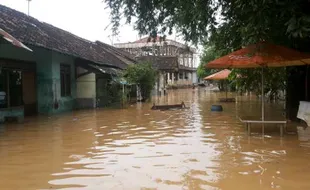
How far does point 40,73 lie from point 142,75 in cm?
944

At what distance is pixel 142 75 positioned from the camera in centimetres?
2680

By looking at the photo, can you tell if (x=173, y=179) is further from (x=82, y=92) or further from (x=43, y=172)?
(x=82, y=92)

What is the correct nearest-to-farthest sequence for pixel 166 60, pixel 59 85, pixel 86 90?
pixel 59 85
pixel 86 90
pixel 166 60

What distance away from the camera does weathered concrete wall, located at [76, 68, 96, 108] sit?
889 inches

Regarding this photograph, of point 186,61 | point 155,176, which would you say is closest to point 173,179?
point 155,176

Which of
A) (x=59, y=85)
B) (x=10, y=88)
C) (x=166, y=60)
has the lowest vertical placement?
(x=10, y=88)

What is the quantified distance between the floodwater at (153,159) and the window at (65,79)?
835 centimetres

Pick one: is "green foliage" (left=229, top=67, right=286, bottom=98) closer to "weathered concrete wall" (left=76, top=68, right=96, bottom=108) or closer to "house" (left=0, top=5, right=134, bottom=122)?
"house" (left=0, top=5, right=134, bottom=122)

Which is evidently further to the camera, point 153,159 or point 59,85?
point 59,85

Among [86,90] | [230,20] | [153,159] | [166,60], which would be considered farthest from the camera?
[166,60]

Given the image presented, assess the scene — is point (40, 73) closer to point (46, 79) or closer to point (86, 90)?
point (46, 79)

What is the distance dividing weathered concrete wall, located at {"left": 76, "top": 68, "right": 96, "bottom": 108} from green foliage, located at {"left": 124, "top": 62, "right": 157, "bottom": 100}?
399cm

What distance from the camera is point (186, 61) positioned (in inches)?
3004

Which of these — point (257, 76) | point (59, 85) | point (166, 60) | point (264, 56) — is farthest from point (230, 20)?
point (166, 60)
